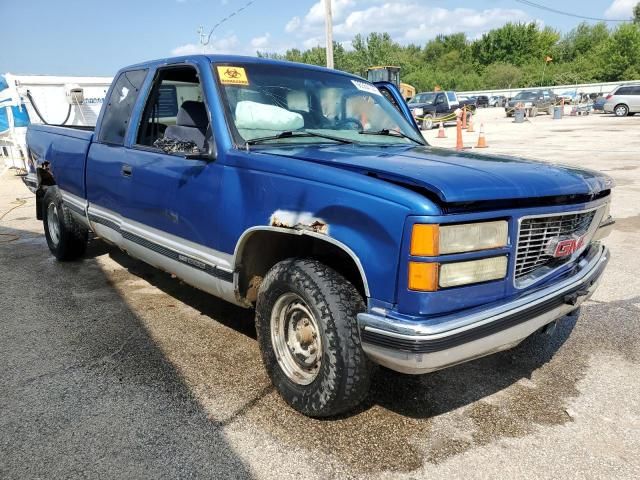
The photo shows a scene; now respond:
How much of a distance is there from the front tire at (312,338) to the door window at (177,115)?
1.03 metres

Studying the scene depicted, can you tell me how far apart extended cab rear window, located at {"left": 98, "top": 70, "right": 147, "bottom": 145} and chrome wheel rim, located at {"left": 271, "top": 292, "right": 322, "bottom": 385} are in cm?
215

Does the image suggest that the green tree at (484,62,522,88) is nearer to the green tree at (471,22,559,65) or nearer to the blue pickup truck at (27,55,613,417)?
the green tree at (471,22,559,65)

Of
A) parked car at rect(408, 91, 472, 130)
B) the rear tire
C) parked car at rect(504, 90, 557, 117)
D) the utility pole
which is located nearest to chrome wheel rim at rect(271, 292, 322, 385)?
the rear tire

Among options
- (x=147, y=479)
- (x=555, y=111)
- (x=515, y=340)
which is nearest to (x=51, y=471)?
(x=147, y=479)

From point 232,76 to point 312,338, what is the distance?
1671mm

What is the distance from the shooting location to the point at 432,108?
28031mm

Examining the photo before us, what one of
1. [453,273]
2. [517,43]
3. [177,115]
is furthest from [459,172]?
[517,43]

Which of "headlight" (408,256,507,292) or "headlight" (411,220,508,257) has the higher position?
"headlight" (411,220,508,257)

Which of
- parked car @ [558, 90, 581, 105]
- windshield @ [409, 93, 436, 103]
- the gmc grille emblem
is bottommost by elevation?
parked car @ [558, 90, 581, 105]

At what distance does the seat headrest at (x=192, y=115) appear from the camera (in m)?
3.52

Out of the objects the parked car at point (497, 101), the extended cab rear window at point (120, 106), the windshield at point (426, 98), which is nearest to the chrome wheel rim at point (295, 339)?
the extended cab rear window at point (120, 106)

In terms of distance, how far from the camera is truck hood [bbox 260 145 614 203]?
2223 mm

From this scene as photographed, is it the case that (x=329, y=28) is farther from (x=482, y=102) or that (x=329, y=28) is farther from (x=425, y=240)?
(x=482, y=102)

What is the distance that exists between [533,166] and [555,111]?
3136 cm
